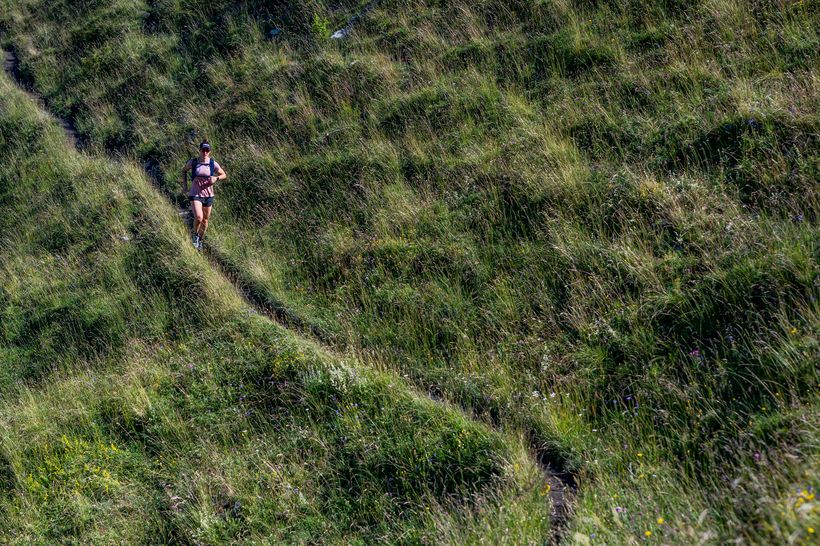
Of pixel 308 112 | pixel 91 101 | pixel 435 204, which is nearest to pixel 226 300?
pixel 435 204

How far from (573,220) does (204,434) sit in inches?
199

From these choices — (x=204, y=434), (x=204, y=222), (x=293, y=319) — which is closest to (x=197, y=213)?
(x=204, y=222)

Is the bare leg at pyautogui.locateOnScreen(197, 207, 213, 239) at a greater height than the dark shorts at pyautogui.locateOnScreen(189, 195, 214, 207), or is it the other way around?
the dark shorts at pyautogui.locateOnScreen(189, 195, 214, 207)

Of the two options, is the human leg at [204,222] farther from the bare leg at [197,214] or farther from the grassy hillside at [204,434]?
the grassy hillside at [204,434]

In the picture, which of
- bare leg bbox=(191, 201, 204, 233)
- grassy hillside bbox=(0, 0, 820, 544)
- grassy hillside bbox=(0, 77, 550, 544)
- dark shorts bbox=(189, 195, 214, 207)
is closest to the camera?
grassy hillside bbox=(0, 0, 820, 544)

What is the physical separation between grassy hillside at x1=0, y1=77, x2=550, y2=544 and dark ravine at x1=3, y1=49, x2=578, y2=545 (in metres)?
0.15

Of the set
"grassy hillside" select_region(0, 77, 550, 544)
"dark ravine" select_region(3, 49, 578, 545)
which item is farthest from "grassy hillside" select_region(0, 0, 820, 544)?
"grassy hillside" select_region(0, 77, 550, 544)

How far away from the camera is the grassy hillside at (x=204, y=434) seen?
20.5 ft

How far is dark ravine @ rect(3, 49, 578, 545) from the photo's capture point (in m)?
5.66

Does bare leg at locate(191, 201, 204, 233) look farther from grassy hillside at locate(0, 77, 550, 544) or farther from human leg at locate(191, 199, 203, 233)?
grassy hillside at locate(0, 77, 550, 544)

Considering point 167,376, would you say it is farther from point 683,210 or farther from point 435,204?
point 683,210

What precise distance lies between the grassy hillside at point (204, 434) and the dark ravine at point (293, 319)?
0.15m

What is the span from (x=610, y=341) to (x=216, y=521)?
415 centimetres

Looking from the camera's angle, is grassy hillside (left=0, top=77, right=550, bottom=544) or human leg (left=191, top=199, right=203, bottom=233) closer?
grassy hillside (left=0, top=77, right=550, bottom=544)
